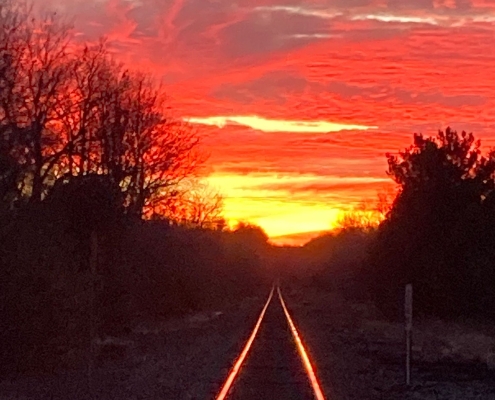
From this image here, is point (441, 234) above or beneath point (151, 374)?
above

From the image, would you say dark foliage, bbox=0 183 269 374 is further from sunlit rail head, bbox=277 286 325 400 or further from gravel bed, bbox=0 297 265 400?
sunlit rail head, bbox=277 286 325 400

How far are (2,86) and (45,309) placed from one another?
15.2 metres

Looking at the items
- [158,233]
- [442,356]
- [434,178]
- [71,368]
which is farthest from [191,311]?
[71,368]

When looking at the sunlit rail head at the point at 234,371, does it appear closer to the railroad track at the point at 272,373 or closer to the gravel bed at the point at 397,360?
the railroad track at the point at 272,373

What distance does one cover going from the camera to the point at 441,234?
165ft

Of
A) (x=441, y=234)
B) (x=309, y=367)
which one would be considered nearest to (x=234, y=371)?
(x=309, y=367)

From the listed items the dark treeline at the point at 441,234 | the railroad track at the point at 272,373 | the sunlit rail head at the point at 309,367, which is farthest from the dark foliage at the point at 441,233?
the railroad track at the point at 272,373

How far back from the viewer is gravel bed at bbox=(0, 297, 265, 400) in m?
19.0

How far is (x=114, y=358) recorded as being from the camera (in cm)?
2761

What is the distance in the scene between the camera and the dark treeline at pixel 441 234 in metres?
48.0

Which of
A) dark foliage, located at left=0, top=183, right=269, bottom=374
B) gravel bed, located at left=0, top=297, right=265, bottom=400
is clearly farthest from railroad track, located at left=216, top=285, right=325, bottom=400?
dark foliage, located at left=0, top=183, right=269, bottom=374

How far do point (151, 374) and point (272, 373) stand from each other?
107 inches

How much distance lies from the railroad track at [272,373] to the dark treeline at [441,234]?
43.7 ft

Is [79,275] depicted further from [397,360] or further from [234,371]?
[397,360]
